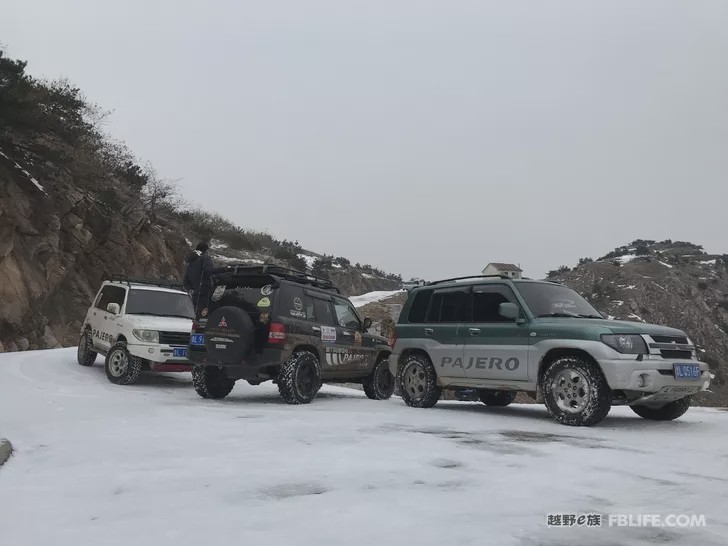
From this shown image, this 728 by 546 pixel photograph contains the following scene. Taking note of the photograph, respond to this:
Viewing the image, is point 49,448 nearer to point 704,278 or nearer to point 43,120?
point 43,120

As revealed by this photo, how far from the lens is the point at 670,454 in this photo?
5258 millimetres

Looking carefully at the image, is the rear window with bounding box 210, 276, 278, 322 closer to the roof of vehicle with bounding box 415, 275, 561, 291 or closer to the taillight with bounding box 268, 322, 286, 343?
the taillight with bounding box 268, 322, 286, 343

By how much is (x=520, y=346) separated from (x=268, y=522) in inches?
205

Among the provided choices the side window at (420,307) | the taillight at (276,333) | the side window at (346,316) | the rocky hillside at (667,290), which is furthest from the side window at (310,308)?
the rocky hillside at (667,290)

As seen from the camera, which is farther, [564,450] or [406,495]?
[564,450]

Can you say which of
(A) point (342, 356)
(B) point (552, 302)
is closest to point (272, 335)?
(A) point (342, 356)

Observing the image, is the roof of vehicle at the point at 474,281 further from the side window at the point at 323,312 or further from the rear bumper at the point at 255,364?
the rear bumper at the point at 255,364

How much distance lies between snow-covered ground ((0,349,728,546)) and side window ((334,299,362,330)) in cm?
296

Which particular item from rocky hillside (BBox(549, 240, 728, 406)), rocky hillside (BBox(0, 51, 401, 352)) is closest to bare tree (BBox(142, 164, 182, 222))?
rocky hillside (BBox(0, 51, 401, 352))

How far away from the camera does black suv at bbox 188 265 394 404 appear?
27.6ft

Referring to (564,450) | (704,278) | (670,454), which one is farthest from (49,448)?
(704,278)

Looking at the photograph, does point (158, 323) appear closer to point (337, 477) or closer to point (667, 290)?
point (337, 477)

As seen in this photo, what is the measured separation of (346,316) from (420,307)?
5.86 feet

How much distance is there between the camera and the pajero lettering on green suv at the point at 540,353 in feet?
21.8
